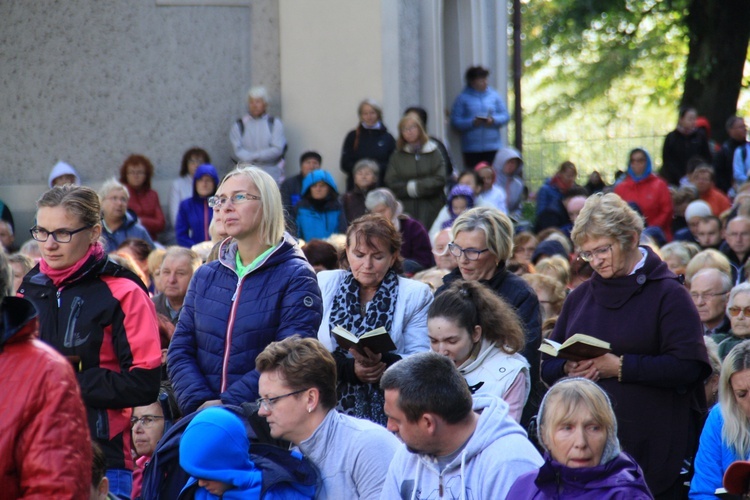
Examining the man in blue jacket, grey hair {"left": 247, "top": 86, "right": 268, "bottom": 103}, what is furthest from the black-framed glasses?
the man in blue jacket

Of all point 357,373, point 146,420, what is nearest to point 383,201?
point 146,420

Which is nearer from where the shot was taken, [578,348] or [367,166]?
[578,348]

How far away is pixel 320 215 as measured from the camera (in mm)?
11773

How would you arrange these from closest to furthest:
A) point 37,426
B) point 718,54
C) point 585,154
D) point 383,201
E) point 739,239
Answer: point 37,426
point 739,239
point 383,201
point 718,54
point 585,154

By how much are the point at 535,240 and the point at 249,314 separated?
591cm

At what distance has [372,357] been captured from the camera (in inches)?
225

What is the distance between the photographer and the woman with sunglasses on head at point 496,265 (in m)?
6.18

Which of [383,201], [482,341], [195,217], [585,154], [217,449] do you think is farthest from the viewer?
[585,154]

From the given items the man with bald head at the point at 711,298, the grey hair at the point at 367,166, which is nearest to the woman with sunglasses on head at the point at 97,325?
the man with bald head at the point at 711,298

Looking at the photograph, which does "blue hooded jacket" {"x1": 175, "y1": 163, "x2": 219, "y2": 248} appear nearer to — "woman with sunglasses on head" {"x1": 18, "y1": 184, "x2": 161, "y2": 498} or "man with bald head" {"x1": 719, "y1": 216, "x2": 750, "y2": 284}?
"man with bald head" {"x1": 719, "y1": 216, "x2": 750, "y2": 284}

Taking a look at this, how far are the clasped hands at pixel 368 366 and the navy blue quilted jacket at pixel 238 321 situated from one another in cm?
39

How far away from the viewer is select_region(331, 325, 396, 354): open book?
5508mm

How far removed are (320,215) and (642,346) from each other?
6.57 m

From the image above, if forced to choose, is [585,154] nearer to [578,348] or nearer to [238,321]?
[578,348]
